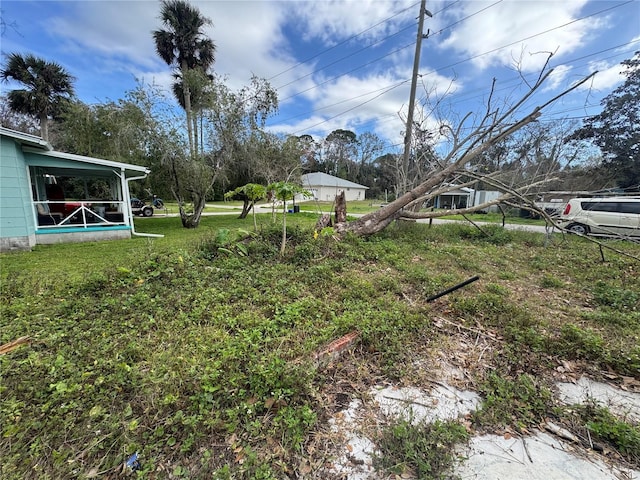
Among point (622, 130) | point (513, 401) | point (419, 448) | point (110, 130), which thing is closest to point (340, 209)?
point (513, 401)

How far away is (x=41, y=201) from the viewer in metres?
7.24

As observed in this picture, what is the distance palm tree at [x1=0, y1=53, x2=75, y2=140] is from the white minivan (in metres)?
22.9

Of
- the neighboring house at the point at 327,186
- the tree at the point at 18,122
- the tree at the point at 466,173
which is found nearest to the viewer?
the tree at the point at 466,173

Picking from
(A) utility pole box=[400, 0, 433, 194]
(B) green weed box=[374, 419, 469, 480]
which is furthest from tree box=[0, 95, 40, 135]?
(B) green weed box=[374, 419, 469, 480]

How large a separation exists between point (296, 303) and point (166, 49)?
16033 mm

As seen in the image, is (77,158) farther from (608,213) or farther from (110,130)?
(608,213)

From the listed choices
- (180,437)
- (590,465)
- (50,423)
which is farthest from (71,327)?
(590,465)

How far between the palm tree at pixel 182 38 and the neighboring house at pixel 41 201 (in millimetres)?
6756

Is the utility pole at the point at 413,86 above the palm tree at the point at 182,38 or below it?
below

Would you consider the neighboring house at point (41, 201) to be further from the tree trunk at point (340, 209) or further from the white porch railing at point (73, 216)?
the tree trunk at point (340, 209)

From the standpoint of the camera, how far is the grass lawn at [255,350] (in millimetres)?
1476

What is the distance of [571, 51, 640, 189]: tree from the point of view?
15281 mm

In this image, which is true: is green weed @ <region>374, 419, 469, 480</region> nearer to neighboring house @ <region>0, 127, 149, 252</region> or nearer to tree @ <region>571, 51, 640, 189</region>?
neighboring house @ <region>0, 127, 149, 252</region>

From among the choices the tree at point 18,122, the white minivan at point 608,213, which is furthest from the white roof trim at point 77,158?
the tree at point 18,122
